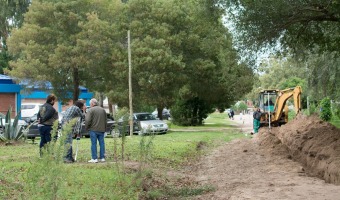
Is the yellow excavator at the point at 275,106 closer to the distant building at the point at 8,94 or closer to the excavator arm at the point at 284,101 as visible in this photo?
the excavator arm at the point at 284,101

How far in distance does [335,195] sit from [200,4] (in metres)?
9.51

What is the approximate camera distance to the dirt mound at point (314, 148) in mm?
11886

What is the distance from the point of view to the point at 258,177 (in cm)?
1225

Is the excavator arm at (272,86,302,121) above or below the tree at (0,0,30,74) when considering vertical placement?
below

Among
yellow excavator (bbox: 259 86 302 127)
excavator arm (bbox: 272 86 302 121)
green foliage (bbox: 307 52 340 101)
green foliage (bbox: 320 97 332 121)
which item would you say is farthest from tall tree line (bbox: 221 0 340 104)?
green foliage (bbox: 320 97 332 121)

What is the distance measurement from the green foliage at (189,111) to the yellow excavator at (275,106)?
34.2ft

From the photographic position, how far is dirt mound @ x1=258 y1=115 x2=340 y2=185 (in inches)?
468

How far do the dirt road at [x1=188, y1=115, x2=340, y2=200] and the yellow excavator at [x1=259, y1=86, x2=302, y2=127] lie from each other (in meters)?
8.02

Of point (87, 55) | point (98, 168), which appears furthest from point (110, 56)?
point (98, 168)

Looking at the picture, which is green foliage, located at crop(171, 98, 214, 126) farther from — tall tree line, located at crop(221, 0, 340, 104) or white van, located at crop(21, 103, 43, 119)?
tall tree line, located at crop(221, 0, 340, 104)

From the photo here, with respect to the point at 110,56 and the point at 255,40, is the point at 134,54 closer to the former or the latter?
the point at 110,56

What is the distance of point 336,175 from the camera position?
1100 cm

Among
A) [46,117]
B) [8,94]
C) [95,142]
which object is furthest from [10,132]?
[8,94]

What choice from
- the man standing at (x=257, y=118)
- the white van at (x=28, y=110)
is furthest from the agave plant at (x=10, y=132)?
the white van at (x=28, y=110)
